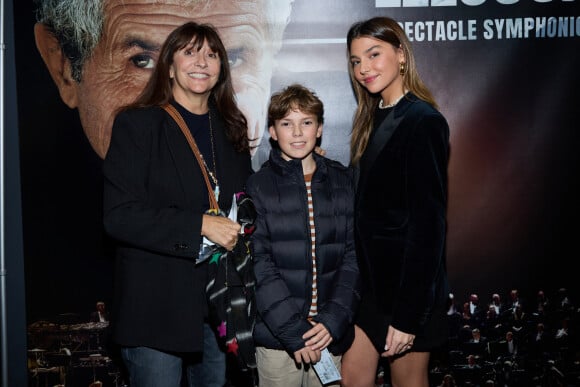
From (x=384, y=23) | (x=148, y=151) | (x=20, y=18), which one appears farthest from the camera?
(x=20, y=18)

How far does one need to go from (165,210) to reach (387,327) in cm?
99

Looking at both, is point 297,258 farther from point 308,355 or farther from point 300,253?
point 308,355

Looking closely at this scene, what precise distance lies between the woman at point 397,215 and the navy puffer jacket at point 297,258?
0.08m

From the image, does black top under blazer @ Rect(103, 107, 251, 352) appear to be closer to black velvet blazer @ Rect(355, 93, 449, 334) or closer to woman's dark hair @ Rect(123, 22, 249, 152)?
woman's dark hair @ Rect(123, 22, 249, 152)

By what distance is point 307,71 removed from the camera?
2.92m

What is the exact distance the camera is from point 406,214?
201cm

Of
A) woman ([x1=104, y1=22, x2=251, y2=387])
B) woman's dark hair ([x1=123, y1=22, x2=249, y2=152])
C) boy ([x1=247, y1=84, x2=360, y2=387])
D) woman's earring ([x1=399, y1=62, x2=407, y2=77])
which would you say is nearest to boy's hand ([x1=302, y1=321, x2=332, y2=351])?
boy ([x1=247, y1=84, x2=360, y2=387])

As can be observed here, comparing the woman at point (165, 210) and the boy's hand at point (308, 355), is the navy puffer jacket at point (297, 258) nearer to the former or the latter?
the boy's hand at point (308, 355)

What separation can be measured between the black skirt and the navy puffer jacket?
2.5 inches

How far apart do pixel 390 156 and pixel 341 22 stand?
1.19 metres

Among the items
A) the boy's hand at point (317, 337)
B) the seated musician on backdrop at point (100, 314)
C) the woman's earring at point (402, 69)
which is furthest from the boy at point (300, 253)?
the seated musician on backdrop at point (100, 314)

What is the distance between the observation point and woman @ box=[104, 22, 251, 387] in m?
1.95

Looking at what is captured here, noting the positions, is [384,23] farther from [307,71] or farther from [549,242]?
[549,242]

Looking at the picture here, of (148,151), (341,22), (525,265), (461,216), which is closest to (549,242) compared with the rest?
(525,265)
